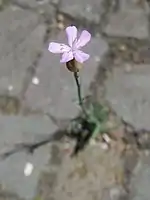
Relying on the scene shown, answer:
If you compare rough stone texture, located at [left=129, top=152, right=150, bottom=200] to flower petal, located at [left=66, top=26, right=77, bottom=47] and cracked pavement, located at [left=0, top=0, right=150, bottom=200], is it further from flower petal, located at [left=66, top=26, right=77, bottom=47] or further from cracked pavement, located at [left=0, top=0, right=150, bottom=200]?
flower petal, located at [left=66, top=26, right=77, bottom=47]

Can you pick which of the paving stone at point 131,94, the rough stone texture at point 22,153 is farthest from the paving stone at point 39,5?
the rough stone texture at point 22,153

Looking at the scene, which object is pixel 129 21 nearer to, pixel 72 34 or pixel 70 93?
pixel 70 93

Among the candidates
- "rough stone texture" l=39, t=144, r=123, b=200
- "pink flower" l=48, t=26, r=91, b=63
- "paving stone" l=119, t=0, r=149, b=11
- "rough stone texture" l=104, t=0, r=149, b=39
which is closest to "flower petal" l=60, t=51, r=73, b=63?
"pink flower" l=48, t=26, r=91, b=63

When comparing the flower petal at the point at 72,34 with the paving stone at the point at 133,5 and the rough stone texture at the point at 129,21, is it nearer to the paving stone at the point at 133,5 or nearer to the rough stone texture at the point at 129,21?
the rough stone texture at the point at 129,21

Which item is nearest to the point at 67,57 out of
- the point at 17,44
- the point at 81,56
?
the point at 81,56

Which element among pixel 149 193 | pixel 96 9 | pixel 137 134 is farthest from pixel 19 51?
pixel 149 193
